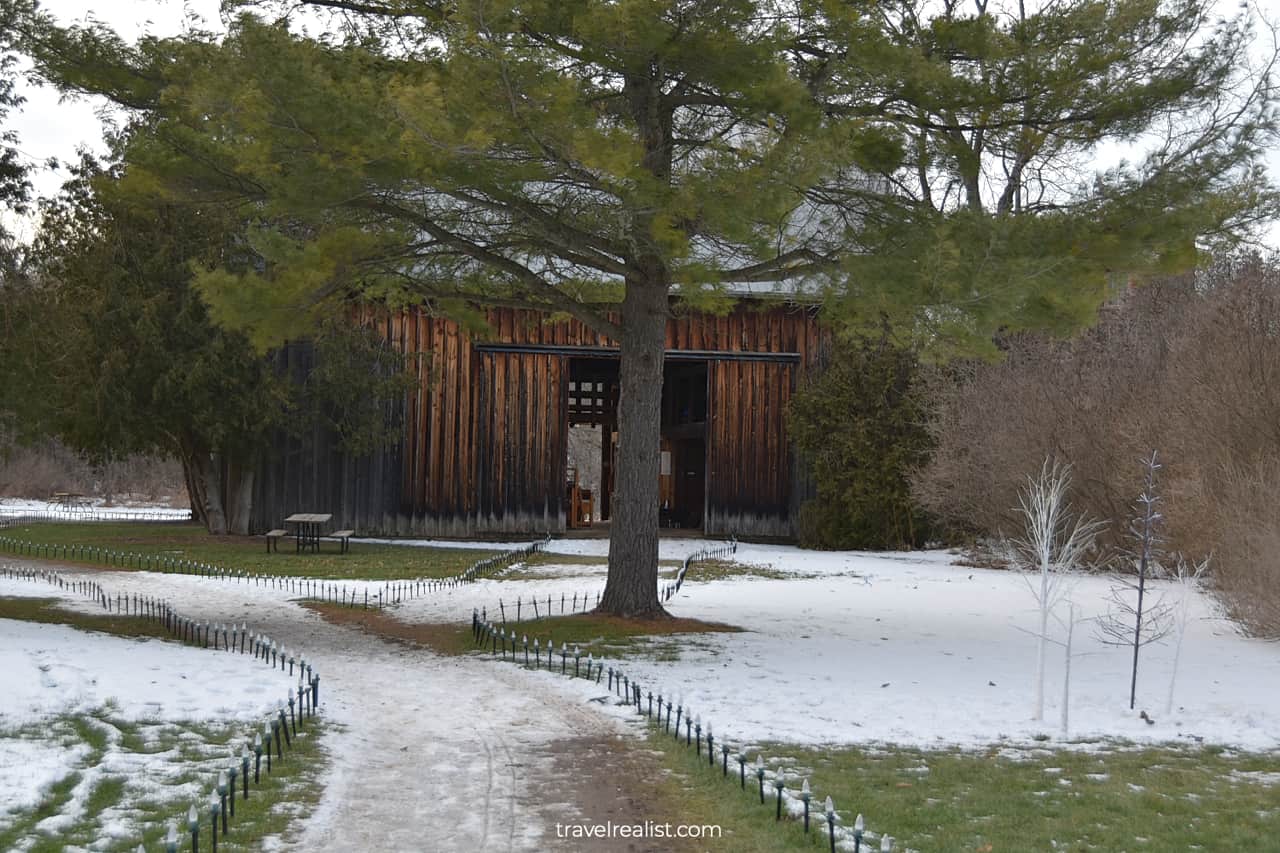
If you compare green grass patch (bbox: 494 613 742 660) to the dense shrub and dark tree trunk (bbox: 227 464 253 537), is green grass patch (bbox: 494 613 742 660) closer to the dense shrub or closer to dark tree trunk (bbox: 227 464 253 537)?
the dense shrub

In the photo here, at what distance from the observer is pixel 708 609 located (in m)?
14.9

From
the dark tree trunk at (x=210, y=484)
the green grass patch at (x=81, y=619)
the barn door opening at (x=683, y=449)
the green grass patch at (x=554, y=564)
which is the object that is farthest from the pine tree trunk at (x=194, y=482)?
the barn door opening at (x=683, y=449)

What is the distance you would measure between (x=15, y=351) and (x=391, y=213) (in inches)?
166

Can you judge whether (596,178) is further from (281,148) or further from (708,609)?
(708,609)

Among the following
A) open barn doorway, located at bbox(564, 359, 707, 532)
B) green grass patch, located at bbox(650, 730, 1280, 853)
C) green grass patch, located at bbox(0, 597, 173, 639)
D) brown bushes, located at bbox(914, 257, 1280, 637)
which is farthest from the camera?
open barn doorway, located at bbox(564, 359, 707, 532)

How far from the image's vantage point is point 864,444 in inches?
966

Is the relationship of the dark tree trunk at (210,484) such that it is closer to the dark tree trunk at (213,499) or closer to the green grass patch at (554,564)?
the dark tree trunk at (213,499)

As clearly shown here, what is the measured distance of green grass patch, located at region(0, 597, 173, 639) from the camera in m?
12.1

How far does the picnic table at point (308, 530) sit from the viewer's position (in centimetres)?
2222

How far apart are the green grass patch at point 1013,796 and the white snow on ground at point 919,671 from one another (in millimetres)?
566

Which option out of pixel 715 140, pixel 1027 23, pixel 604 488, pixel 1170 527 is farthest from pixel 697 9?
pixel 604 488

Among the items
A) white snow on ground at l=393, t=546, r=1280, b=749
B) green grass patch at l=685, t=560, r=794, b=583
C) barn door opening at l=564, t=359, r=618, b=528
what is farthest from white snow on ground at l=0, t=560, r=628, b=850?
barn door opening at l=564, t=359, r=618, b=528

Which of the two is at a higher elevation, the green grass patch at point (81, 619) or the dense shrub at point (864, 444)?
the dense shrub at point (864, 444)

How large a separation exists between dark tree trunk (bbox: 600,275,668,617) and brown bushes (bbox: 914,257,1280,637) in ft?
19.7
